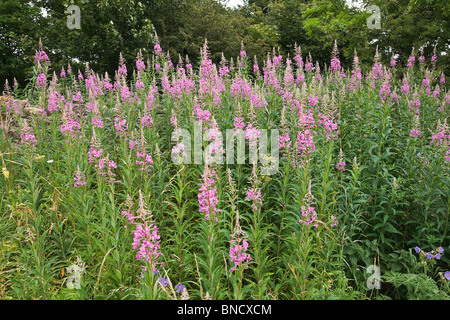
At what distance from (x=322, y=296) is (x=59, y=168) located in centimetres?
421

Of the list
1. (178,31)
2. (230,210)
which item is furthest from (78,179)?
(178,31)

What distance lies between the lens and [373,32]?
1650 centimetres

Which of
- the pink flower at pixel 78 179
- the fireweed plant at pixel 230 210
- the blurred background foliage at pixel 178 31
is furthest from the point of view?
the blurred background foliage at pixel 178 31

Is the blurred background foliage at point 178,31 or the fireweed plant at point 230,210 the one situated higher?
the blurred background foliage at point 178,31

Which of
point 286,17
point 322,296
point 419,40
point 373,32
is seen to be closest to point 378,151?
point 322,296

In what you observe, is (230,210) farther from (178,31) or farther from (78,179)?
(178,31)

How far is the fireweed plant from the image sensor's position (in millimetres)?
3207

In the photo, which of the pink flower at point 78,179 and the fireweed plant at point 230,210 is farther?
the pink flower at point 78,179

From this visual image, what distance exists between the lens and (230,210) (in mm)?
4312

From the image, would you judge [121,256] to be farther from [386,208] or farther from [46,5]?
[46,5]

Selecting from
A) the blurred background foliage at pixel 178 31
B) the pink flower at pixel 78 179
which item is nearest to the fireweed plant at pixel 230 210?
the pink flower at pixel 78 179

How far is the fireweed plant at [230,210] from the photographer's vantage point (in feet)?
10.5

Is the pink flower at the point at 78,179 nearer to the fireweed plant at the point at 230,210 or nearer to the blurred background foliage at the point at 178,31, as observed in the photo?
the fireweed plant at the point at 230,210

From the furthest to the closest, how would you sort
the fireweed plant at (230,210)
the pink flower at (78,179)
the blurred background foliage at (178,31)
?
the blurred background foliage at (178,31), the pink flower at (78,179), the fireweed plant at (230,210)
